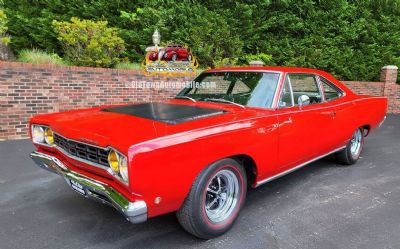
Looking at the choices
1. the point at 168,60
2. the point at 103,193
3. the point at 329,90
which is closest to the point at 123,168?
the point at 103,193

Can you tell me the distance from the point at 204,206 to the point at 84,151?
1108 millimetres

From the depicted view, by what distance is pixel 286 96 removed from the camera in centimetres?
368

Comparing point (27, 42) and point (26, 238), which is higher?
point (27, 42)

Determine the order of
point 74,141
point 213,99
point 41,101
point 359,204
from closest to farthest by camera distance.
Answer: point 74,141, point 359,204, point 213,99, point 41,101

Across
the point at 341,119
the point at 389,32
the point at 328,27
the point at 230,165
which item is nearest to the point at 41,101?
the point at 230,165

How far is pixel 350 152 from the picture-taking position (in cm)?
500

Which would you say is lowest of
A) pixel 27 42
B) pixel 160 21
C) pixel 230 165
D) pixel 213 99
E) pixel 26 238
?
pixel 26 238

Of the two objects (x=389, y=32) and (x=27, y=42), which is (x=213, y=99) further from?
(x=389, y=32)

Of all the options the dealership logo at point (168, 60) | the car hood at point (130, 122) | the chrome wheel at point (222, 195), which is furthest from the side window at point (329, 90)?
the dealership logo at point (168, 60)

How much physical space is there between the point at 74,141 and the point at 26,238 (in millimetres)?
975

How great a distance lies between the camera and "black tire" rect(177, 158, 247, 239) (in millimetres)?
2568

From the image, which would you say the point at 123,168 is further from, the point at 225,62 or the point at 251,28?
the point at 251,28

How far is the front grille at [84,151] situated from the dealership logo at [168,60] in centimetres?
564

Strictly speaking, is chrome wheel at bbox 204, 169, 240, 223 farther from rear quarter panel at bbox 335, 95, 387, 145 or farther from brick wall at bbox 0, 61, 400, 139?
brick wall at bbox 0, 61, 400, 139
